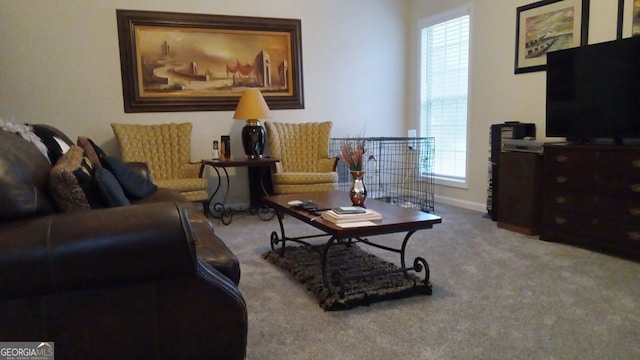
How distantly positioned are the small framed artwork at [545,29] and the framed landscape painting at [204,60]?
7.82ft

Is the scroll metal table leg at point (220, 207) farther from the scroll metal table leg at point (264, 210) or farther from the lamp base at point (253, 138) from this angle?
the lamp base at point (253, 138)

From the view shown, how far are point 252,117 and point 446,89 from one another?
2.32 m

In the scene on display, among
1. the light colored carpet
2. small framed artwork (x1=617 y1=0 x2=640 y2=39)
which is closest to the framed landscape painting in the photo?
the light colored carpet

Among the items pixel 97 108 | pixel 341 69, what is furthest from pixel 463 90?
pixel 97 108

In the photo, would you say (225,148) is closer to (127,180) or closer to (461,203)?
(127,180)

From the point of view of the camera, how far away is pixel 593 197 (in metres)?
3.16

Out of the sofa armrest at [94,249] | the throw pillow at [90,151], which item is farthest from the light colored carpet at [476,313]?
the throw pillow at [90,151]

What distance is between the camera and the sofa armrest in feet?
4.13

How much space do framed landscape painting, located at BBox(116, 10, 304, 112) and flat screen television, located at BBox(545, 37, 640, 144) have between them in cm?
275

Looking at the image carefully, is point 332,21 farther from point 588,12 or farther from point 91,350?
point 91,350

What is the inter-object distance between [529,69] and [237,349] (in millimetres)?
3747

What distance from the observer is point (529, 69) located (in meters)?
4.08

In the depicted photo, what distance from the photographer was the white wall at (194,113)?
423 cm

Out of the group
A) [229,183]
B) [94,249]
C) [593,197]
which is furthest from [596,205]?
[229,183]
